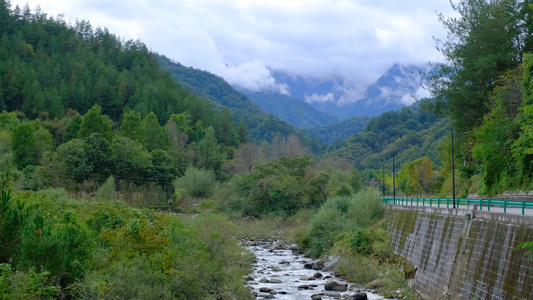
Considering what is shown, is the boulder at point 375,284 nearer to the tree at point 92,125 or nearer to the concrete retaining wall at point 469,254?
the concrete retaining wall at point 469,254

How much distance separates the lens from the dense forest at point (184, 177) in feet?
64.0

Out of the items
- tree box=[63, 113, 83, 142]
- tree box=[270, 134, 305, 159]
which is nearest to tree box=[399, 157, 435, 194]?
tree box=[270, 134, 305, 159]

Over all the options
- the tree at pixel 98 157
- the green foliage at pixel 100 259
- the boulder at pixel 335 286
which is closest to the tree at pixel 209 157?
the tree at pixel 98 157

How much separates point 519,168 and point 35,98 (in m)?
95.6

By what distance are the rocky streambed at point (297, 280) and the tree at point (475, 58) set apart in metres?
19.0

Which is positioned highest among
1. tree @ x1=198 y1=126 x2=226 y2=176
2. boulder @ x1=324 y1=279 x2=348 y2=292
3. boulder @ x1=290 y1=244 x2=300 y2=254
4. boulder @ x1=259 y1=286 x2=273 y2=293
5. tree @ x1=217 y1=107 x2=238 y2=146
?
tree @ x1=217 y1=107 x2=238 y2=146

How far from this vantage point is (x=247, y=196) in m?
72.2

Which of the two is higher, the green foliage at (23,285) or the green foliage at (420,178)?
the green foliage at (420,178)

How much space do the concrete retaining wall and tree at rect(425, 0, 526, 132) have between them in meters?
17.7

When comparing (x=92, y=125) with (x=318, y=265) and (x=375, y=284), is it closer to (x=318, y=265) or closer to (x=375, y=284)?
(x=318, y=265)

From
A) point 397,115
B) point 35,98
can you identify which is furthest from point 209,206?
point 397,115

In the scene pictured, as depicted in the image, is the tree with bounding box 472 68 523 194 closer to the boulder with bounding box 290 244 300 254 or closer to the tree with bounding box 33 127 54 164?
the boulder with bounding box 290 244 300 254

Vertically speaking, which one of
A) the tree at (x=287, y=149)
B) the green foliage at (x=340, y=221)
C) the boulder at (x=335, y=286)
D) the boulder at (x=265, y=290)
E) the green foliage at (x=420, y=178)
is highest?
the tree at (x=287, y=149)

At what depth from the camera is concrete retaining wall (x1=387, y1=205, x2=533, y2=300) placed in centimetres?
1695
